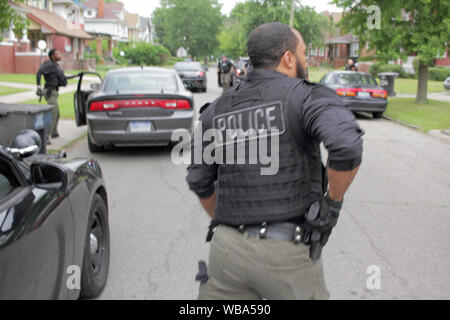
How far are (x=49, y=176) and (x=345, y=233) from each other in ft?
10.7

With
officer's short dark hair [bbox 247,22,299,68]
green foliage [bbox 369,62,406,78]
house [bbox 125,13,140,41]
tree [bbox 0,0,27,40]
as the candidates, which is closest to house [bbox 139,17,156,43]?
house [bbox 125,13,140,41]

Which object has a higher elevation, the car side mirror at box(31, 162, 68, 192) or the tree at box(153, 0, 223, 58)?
the tree at box(153, 0, 223, 58)

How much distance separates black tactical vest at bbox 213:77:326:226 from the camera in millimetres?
1969

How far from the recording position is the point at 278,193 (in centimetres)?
200

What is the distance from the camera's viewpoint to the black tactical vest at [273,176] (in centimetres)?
197

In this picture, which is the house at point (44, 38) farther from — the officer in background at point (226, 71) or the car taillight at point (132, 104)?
the car taillight at point (132, 104)

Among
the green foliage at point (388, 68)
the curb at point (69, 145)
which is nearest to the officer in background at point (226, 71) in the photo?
the curb at point (69, 145)

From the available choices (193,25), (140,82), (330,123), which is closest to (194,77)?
(140,82)

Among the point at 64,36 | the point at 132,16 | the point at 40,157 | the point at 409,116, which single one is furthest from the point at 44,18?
the point at 132,16

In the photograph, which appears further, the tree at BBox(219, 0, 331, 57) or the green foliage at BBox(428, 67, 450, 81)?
the tree at BBox(219, 0, 331, 57)

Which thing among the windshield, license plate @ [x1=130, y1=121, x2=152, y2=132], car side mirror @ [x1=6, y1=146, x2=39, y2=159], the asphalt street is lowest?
the asphalt street

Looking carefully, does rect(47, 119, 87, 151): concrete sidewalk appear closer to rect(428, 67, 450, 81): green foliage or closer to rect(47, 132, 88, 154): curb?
rect(47, 132, 88, 154): curb

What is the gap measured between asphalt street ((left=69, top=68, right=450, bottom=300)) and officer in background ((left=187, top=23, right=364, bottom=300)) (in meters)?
1.78

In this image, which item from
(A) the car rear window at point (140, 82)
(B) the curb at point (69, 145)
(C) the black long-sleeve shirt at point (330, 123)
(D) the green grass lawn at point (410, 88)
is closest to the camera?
(C) the black long-sleeve shirt at point (330, 123)
